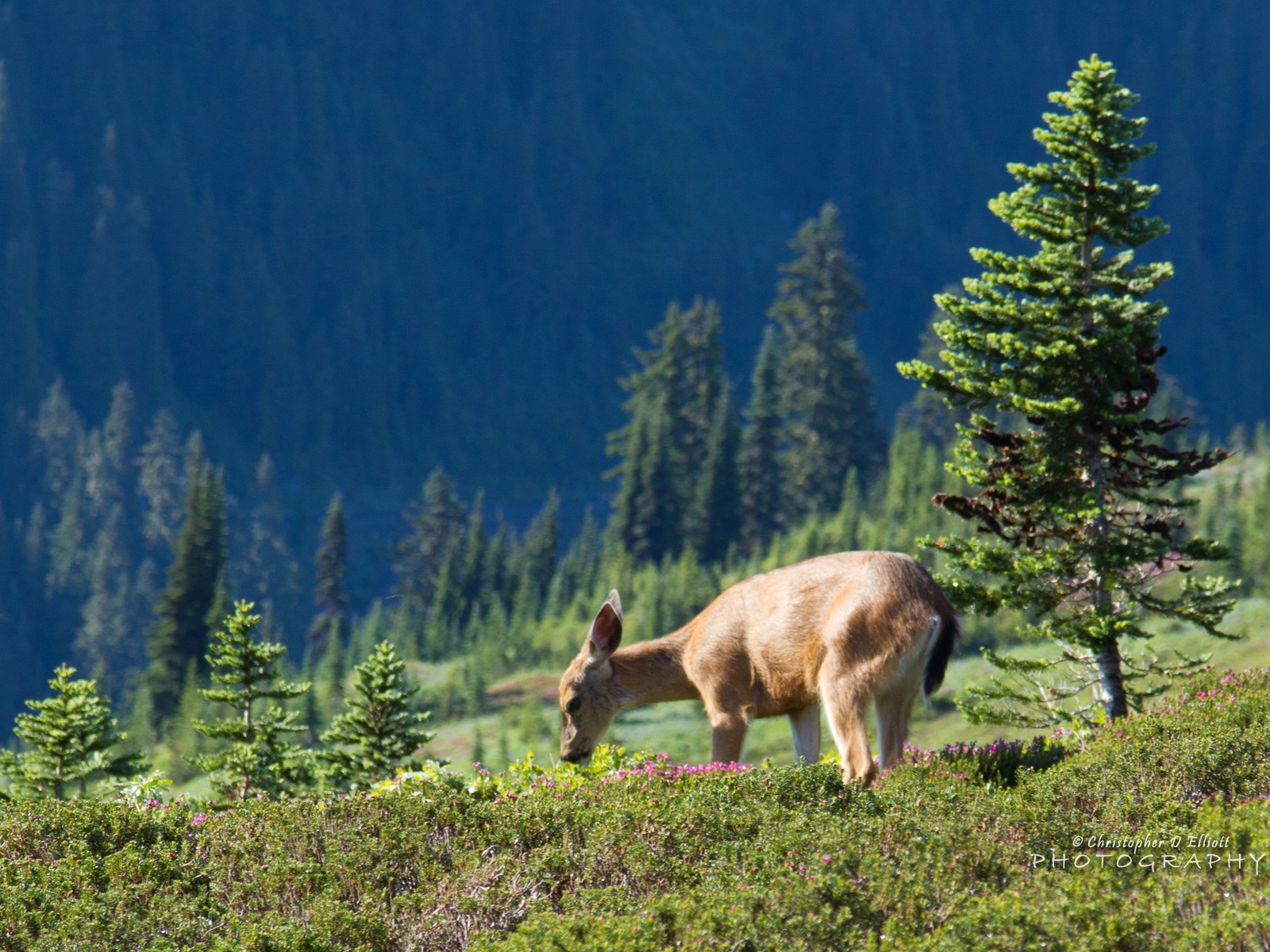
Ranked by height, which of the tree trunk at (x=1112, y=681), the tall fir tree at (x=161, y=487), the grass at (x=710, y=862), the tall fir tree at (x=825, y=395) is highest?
the tall fir tree at (x=161, y=487)

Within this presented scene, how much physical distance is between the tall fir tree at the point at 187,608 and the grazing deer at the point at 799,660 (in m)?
62.9

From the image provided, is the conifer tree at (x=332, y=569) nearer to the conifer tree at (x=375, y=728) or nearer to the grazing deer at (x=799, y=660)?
the conifer tree at (x=375, y=728)

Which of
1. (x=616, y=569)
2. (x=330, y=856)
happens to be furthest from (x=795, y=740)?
(x=616, y=569)

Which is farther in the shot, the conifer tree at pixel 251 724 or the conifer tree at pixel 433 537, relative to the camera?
the conifer tree at pixel 433 537

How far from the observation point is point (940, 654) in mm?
12266

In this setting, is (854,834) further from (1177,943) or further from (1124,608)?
(1124,608)

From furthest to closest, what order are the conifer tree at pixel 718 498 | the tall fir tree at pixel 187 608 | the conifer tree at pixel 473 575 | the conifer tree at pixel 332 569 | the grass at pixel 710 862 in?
the conifer tree at pixel 718 498
the conifer tree at pixel 332 569
the conifer tree at pixel 473 575
the tall fir tree at pixel 187 608
the grass at pixel 710 862

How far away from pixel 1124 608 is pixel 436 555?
8696cm

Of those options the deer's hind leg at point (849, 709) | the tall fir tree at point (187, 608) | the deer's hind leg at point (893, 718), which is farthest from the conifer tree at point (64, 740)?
the tall fir tree at point (187, 608)

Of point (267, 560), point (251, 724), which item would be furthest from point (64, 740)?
point (267, 560)

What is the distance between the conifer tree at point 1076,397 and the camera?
52.1ft

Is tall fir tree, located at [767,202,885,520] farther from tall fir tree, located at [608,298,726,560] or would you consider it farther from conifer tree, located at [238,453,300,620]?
conifer tree, located at [238,453,300,620]

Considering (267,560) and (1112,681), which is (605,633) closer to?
(1112,681)

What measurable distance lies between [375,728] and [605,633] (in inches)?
188
